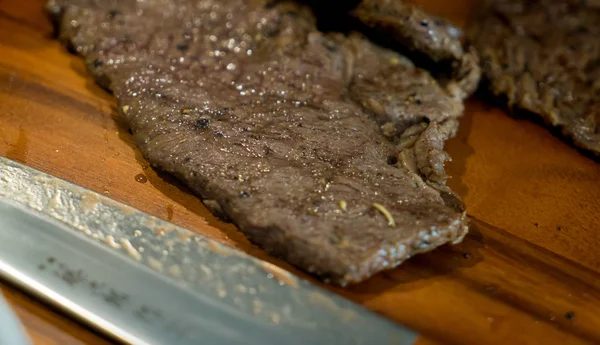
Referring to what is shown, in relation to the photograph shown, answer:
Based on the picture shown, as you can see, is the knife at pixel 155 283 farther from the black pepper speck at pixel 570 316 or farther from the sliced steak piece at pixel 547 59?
the sliced steak piece at pixel 547 59

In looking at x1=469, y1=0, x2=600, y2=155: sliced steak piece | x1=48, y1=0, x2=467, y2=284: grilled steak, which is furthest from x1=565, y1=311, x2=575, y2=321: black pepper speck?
x1=469, y1=0, x2=600, y2=155: sliced steak piece

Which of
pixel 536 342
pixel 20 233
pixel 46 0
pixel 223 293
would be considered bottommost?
pixel 536 342

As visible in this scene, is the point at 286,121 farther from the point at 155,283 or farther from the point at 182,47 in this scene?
the point at 155,283

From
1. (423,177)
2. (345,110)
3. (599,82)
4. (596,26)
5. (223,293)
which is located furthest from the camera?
(596,26)

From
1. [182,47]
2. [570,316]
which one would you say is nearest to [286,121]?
[182,47]

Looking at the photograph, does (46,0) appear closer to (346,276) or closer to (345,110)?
(345,110)

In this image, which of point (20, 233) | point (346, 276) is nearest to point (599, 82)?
point (346, 276)
